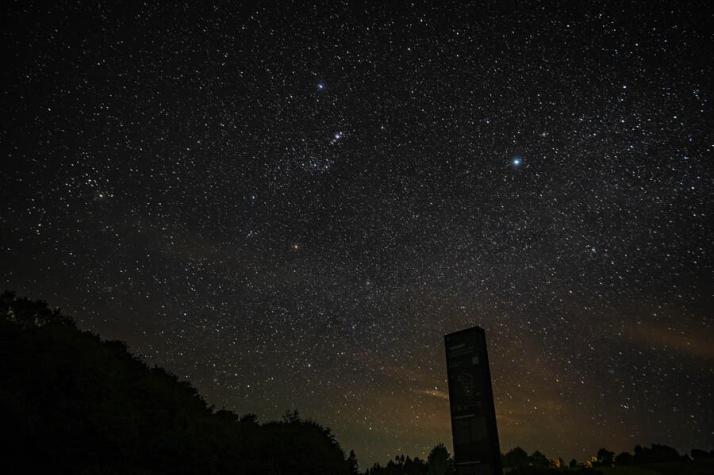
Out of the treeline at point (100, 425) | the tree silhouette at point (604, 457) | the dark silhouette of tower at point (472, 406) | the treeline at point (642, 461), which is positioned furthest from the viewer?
the tree silhouette at point (604, 457)

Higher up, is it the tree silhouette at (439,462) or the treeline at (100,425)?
the treeline at (100,425)

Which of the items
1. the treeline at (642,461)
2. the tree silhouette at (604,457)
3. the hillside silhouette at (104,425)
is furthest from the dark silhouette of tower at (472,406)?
the tree silhouette at (604,457)

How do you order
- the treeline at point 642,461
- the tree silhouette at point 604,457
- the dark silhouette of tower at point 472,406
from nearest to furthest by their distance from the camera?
1. the dark silhouette of tower at point 472,406
2. the treeline at point 642,461
3. the tree silhouette at point 604,457

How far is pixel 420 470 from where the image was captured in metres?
28.9

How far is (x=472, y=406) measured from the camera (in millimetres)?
8375

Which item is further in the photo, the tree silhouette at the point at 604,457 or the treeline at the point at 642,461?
the tree silhouette at the point at 604,457

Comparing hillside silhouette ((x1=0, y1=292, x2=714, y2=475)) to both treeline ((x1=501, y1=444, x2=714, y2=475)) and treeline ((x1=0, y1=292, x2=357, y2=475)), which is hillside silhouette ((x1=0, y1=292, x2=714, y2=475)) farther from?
treeline ((x1=501, y1=444, x2=714, y2=475))

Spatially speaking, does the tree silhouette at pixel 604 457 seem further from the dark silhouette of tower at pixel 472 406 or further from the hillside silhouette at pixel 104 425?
the dark silhouette of tower at pixel 472 406

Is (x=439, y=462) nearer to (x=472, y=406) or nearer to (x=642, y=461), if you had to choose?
(x=642, y=461)

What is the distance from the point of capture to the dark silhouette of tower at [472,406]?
26.1 feet

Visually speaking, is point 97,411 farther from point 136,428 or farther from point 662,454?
→ point 662,454

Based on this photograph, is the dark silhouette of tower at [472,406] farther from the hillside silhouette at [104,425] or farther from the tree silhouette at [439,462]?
the tree silhouette at [439,462]

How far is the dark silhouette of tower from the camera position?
26.1ft

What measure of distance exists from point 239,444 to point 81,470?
497 centimetres
